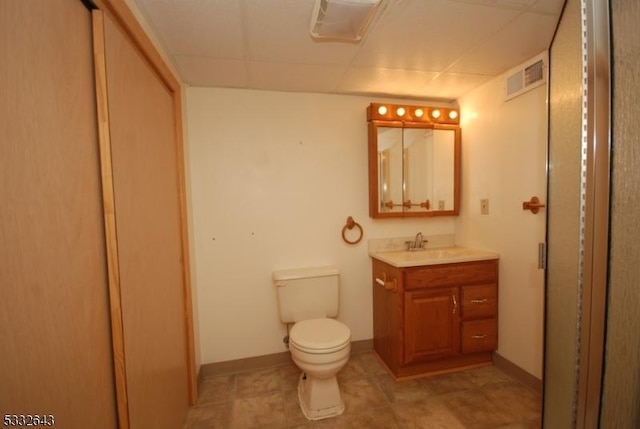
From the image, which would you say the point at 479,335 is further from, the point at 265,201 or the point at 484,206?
the point at 265,201

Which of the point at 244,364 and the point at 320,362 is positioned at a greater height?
the point at 320,362

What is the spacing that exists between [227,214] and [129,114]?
1035 mm

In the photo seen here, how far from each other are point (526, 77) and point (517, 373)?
1979 millimetres

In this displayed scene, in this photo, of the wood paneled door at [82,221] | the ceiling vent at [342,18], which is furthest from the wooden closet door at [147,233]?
the ceiling vent at [342,18]

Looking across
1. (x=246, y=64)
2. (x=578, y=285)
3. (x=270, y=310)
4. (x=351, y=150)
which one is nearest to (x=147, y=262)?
(x=270, y=310)

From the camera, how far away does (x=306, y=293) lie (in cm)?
197

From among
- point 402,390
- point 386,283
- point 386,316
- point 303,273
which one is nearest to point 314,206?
point 303,273

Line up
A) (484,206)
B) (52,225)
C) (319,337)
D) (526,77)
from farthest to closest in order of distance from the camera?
1. (484,206)
2. (526,77)
3. (319,337)
4. (52,225)

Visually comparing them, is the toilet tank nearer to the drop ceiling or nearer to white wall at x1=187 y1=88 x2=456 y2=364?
white wall at x1=187 y1=88 x2=456 y2=364

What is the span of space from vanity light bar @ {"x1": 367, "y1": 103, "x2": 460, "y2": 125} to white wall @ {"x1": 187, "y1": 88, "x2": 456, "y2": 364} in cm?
13

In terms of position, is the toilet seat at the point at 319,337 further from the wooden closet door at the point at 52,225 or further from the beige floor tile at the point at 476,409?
the wooden closet door at the point at 52,225

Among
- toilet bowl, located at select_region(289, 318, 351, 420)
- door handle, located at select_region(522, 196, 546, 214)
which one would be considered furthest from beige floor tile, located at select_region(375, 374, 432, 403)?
door handle, located at select_region(522, 196, 546, 214)

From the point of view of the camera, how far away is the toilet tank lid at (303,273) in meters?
1.94

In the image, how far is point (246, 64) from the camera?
1.67m
